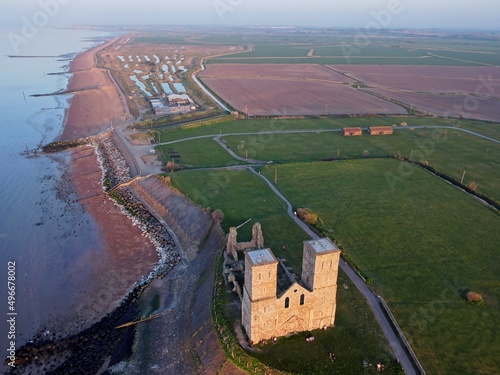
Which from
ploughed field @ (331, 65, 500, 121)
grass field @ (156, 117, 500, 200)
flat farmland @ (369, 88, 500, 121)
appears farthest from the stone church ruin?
ploughed field @ (331, 65, 500, 121)

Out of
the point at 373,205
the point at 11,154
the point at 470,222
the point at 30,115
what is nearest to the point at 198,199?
the point at 373,205

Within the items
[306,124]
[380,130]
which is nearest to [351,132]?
[380,130]

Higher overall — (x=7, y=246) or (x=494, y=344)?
(x=494, y=344)

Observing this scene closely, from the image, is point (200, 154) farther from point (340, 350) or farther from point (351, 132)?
point (340, 350)

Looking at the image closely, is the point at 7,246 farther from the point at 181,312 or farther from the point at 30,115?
the point at 30,115

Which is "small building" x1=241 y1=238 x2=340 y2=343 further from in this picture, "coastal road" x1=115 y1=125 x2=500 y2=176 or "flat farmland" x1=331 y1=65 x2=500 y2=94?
"flat farmland" x1=331 y1=65 x2=500 y2=94
